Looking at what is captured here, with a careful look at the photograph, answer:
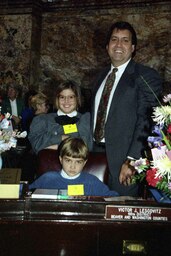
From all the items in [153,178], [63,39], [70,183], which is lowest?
[70,183]

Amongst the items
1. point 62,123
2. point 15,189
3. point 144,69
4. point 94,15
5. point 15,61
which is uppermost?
point 94,15

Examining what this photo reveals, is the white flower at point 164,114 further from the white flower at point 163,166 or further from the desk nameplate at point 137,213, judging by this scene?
the desk nameplate at point 137,213

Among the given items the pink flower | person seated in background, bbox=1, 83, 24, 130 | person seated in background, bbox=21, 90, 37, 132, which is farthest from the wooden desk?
person seated in background, bbox=1, 83, 24, 130

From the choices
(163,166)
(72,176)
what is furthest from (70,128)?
(163,166)

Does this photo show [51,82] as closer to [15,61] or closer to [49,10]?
[15,61]

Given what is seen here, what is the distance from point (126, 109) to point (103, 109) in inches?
9.1

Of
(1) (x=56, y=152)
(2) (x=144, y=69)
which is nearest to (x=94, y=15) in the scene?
(2) (x=144, y=69)

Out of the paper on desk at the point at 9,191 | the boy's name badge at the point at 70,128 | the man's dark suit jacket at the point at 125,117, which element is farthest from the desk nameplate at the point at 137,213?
the boy's name badge at the point at 70,128

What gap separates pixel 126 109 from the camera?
8.77 ft

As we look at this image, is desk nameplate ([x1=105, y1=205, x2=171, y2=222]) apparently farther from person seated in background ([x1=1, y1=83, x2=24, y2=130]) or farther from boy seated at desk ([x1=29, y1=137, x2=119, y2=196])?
person seated in background ([x1=1, y1=83, x2=24, y2=130])

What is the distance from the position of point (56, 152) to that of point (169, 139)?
1.16m

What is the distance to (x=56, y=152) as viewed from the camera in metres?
2.55

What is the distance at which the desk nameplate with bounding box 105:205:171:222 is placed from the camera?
141cm

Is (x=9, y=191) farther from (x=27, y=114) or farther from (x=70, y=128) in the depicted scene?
(x=27, y=114)
